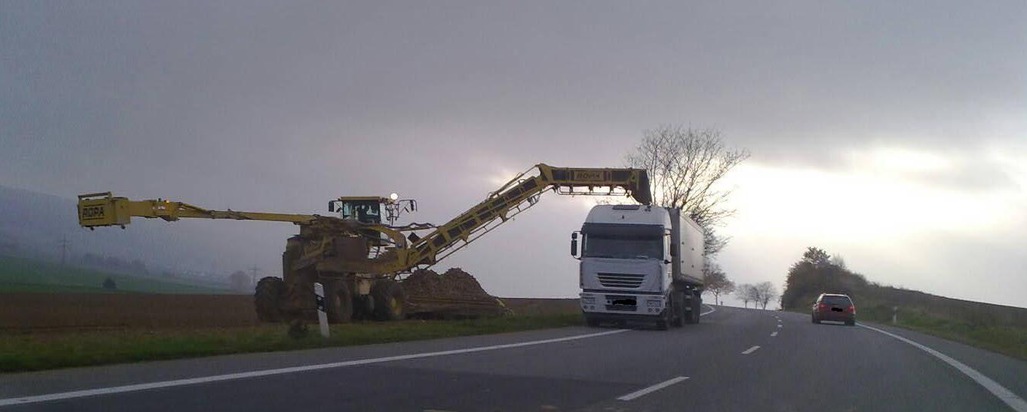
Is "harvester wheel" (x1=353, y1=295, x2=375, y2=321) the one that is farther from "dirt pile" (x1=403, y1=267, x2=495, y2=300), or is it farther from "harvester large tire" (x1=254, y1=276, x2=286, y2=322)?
"dirt pile" (x1=403, y1=267, x2=495, y2=300)

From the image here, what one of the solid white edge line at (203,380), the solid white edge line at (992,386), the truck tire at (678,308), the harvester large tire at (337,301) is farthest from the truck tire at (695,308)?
the solid white edge line at (203,380)

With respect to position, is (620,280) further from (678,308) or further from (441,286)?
(441,286)

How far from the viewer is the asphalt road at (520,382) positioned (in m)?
Answer: 9.90

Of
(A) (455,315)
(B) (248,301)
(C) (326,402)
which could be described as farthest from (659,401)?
(B) (248,301)

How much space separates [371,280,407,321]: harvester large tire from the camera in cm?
2975

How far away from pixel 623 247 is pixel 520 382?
1609 centimetres

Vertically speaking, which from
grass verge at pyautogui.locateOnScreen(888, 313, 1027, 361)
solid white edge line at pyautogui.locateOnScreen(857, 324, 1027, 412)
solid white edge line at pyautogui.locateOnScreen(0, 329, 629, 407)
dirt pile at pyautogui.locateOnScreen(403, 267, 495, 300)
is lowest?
grass verge at pyautogui.locateOnScreen(888, 313, 1027, 361)

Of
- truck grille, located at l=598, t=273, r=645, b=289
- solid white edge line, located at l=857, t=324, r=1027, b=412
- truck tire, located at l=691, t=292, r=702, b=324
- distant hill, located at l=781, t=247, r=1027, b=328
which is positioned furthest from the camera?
distant hill, located at l=781, t=247, r=1027, b=328

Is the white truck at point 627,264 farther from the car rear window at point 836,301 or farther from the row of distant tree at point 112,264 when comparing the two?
the row of distant tree at point 112,264

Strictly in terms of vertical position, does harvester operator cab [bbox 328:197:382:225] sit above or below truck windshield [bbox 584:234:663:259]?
above

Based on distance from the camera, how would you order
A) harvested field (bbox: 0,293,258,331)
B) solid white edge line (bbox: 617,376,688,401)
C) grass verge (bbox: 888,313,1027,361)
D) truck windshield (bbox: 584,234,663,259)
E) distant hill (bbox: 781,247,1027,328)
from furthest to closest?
1. distant hill (bbox: 781,247,1027,328)
2. truck windshield (bbox: 584,234,663,259)
3. grass verge (bbox: 888,313,1027,361)
4. harvested field (bbox: 0,293,258,331)
5. solid white edge line (bbox: 617,376,688,401)

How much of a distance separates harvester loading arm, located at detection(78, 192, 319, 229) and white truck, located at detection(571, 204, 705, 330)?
10.2 meters

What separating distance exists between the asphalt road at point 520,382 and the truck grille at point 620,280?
25.3 ft

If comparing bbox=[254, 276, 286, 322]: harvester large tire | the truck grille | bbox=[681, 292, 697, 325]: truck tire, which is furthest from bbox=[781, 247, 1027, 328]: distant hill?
bbox=[254, 276, 286, 322]: harvester large tire
